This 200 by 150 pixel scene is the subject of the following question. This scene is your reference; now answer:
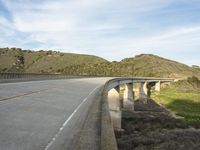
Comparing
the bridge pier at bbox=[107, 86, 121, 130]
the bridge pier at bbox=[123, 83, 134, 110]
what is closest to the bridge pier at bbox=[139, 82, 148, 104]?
the bridge pier at bbox=[123, 83, 134, 110]

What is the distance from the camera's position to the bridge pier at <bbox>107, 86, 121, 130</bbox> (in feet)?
140

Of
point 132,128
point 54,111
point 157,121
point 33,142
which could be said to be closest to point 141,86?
point 157,121

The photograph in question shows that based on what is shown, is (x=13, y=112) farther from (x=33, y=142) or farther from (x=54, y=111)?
(x=33, y=142)

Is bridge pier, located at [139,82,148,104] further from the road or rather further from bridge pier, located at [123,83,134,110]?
the road

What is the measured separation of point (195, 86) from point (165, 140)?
11403 cm

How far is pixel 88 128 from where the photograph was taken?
1341cm

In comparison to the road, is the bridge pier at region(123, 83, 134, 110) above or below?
below

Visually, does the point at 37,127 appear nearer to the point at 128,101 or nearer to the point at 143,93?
the point at 128,101

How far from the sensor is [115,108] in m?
49.0

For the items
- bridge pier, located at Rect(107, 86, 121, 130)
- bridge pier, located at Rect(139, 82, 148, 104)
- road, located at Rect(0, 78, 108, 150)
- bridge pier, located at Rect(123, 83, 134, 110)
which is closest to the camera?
road, located at Rect(0, 78, 108, 150)

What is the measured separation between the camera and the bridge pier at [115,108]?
42781mm

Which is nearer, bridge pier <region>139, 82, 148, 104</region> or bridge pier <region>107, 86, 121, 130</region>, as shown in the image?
bridge pier <region>107, 86, 121, 130</region>

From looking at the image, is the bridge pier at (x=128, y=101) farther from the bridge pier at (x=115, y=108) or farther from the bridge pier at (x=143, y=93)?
the bridge pier at (x=115, y=108)

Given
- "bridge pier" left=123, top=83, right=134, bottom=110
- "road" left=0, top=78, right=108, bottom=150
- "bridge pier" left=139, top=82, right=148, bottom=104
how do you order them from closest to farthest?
1. "road" left=0, top=78, right=108, bottom=150
2. "bridge pier" left=123, top=83, right=134, bottom=110
3. "bridge pier" left=139, top=82, right=148, bottom=104
